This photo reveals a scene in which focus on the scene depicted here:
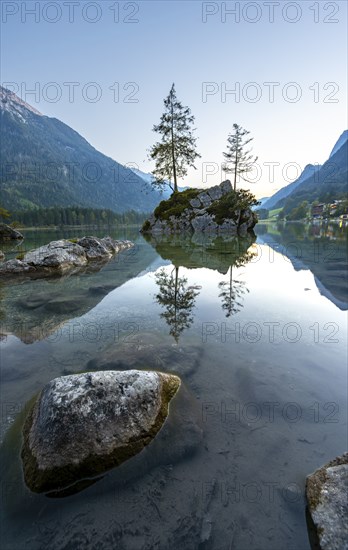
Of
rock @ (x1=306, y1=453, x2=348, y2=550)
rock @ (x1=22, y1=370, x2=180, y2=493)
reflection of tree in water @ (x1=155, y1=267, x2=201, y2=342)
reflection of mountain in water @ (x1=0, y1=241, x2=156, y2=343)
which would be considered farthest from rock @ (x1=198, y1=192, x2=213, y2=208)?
rock @ (x1=306, y1=453, x2=348, y2=550)

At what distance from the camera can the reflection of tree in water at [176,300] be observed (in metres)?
7.92

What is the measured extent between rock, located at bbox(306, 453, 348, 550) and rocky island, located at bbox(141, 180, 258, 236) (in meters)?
44.1

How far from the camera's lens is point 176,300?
1024 centimetres

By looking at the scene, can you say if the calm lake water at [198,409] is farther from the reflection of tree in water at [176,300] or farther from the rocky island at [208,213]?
the rocky island at [208,213]

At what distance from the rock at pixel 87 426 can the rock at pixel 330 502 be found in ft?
6.83

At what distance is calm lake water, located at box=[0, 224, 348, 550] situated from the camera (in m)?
2.80

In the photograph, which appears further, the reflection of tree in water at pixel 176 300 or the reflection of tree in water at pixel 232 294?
the reflection of tree in water at pixel 232 294

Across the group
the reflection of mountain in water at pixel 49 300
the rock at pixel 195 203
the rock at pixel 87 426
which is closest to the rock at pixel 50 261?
the reflection of mountain in water at pixel 49 300

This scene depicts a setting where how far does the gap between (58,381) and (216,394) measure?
2638 mm

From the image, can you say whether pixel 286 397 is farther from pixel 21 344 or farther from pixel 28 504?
pixel 21 344

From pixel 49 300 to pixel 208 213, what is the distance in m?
41.4

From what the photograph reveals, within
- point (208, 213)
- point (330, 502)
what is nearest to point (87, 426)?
point (330, 502)

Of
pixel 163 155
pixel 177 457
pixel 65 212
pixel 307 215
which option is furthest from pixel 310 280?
pixel 307 215

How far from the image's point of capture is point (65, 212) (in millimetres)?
Answer: 168250
